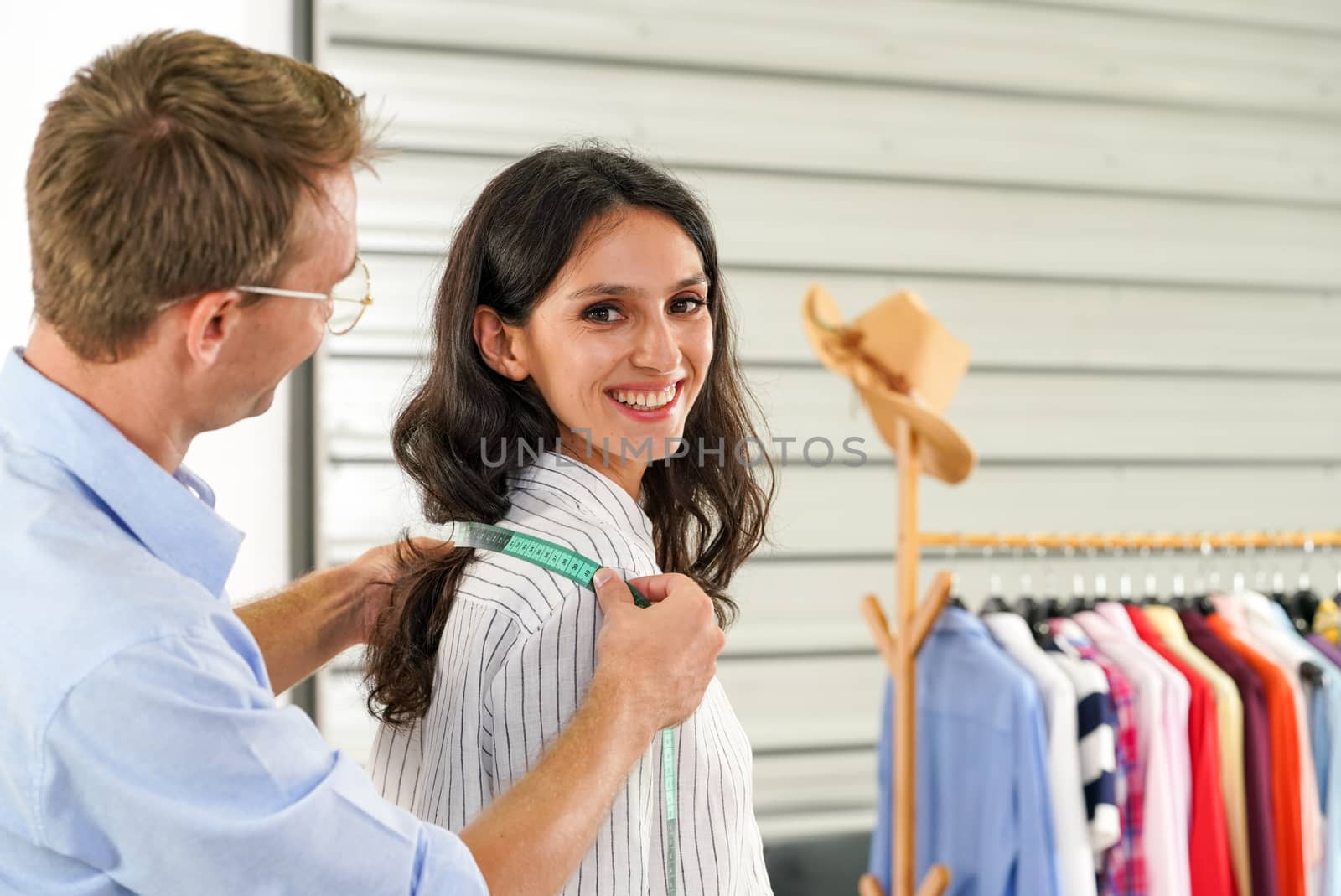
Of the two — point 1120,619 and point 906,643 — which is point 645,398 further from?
point 1120,619

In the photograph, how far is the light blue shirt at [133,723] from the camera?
2.87 ft

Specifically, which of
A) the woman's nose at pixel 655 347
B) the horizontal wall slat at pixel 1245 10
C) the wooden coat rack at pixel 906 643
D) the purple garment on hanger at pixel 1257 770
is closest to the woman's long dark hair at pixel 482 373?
the woman's nose at pixel 655 347

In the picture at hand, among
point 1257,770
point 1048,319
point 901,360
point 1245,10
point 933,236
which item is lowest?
point 1257,770

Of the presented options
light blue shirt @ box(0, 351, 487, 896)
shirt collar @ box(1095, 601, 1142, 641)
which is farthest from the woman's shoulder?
shirt collar @ box(1095, 601, 1142, 641)

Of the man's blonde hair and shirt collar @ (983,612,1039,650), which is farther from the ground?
the man's blonde hair

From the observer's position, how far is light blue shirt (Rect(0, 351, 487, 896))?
2.87ft

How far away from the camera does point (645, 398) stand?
1.46 metres

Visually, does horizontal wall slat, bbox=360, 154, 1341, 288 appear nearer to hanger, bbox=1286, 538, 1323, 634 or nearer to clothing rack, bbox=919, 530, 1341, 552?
clothing rack, bbox=919, 530, 1341, 552

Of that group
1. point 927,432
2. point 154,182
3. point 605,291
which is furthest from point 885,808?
point 154,182

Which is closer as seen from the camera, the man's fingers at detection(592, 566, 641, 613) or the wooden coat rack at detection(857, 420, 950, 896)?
the man's fingers at detection(592, 566, 641, 613)

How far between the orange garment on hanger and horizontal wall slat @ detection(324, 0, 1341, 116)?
2.04 metres

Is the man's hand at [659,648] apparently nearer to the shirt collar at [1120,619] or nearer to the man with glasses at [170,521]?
the man with glasses at [170,521]

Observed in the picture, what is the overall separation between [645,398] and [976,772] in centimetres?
166

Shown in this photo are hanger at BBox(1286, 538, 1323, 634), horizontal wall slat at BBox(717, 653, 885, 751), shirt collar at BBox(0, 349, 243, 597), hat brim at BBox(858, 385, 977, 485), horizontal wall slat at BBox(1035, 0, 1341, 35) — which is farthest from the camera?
horizontal wall slat at BBox(1035, 0, 1341, 35)
